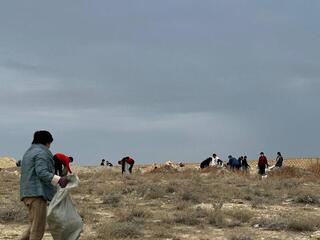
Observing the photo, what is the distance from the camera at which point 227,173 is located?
93.8ft

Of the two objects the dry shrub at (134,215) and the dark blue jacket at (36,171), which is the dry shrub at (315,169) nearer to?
the dry shrub at (134,215)

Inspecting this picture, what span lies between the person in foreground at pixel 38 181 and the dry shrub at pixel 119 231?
10.2 ft

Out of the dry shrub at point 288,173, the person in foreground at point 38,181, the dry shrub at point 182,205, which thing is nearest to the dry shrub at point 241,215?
the dry shrub at point 182,205

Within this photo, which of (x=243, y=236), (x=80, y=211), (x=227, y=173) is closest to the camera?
(x=243, y=236)

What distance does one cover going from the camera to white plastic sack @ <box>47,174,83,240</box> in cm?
697

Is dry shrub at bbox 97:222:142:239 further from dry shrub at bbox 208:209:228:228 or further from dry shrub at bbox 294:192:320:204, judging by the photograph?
dry shrub at bbox 294:192:320:204

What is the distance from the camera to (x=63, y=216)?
7.01 meters

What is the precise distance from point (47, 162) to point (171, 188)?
38.5 feet

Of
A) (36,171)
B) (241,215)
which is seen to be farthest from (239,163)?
(36,171)

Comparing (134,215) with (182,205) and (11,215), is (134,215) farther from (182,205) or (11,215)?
(11,215)

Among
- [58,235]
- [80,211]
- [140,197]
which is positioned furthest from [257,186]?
[58,235]

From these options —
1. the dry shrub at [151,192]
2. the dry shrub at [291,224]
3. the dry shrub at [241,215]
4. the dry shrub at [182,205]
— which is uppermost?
the dry shrub at [151,192]

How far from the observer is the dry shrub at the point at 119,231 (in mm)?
10102

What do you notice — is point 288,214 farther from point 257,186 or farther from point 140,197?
point 257,186
